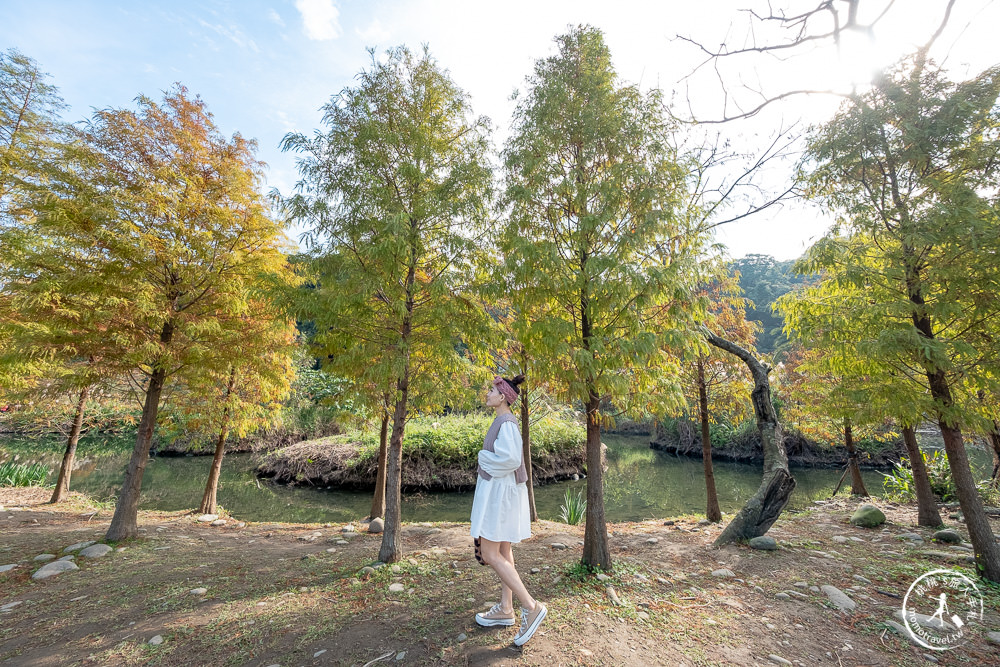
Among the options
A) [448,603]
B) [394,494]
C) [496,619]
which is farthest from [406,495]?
[496,619]

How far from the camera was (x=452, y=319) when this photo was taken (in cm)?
480

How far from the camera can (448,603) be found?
3779 millimetres

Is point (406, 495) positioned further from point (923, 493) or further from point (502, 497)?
point (923, 493)

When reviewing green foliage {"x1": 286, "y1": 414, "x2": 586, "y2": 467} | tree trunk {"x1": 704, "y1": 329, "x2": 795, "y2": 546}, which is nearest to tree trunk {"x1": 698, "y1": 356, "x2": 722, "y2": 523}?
tree trunk {"x1": 704, "y1": 329, "x2": 795, "y2": 546}

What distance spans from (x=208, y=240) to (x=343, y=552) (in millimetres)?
4903

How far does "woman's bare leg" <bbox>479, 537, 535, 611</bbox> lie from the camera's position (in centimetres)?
303

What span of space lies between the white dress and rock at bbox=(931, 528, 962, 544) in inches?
280

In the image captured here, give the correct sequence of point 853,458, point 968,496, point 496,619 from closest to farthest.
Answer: point 496,619
point 968,496
point 853,458

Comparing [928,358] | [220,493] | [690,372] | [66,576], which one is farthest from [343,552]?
[220,493]

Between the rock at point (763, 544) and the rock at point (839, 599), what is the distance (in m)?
1.17

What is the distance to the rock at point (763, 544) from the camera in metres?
5.48

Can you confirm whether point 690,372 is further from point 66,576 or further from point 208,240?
point 66,576

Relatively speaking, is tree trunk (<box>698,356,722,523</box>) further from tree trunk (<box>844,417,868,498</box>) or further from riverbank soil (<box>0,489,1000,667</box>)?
tree trunk (<box>844,417,868,498</box>)

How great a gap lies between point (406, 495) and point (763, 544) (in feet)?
33.6
